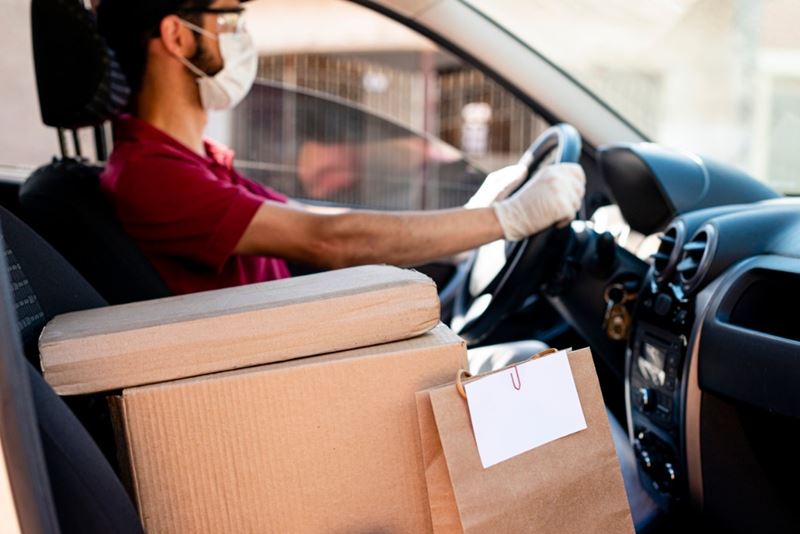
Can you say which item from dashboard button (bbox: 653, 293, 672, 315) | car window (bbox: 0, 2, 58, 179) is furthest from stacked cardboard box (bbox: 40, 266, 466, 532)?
car window (bbox: 0, 2, 58, 179)

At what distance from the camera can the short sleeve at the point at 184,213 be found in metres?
1.61

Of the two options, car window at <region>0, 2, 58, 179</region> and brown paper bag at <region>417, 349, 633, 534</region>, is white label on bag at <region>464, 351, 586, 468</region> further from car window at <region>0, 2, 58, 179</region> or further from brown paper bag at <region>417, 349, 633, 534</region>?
car window at <region>0, 2, 58, 179</region>

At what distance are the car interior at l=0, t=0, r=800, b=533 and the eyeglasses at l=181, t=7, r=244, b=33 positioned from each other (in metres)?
0.24

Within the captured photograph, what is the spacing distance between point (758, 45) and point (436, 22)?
549 centimetres

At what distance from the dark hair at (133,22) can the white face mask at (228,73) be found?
1.8 inches

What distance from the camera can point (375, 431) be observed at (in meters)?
0.91

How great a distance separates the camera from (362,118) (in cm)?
717

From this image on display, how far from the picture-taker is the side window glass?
5.19 meters

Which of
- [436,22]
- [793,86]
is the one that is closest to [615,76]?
[793,86]

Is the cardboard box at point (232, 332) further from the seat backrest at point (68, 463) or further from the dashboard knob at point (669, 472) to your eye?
the dashboard knob at point (669, 472)

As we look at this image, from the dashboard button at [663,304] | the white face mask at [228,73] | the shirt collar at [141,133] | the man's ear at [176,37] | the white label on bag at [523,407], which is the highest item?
the man's ear at [176,37]

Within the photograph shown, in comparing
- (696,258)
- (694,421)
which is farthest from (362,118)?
(694,421)

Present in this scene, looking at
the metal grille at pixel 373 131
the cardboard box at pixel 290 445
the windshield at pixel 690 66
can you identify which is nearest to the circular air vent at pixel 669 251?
the cardboard box at pixel 290 445

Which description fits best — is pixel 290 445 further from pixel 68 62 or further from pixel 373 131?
pixel 373 131
